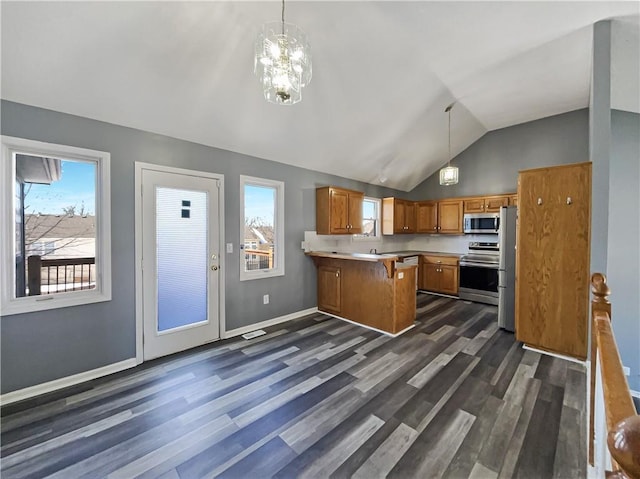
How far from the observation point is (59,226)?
2.55 meters

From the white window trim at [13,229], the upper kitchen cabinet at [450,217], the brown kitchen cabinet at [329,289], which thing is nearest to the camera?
the white window trim at [13,229]

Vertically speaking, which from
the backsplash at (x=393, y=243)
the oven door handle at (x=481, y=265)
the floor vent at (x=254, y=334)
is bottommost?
→ the floor vent at (x=254, y=334)

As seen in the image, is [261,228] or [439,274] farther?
[439,274]

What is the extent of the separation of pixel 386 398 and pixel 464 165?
5500mm

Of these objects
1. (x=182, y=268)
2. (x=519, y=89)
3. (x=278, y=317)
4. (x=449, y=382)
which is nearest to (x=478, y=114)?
(x=519, y=89)

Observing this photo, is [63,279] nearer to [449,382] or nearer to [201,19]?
[201,19]

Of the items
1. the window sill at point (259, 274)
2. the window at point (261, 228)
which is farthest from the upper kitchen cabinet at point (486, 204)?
the window sill at point (259, 274)

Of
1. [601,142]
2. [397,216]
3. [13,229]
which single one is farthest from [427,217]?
[13,229]

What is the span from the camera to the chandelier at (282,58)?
5.78 feet

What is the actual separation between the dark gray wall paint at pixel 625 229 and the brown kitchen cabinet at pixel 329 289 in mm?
3163

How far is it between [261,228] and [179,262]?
125cm

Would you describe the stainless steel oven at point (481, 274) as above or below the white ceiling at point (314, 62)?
below

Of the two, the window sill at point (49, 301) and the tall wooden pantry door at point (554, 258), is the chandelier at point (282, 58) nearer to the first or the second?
the window sill at point (49, 301)

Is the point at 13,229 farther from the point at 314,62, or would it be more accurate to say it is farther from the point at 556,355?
the point at 556,355
